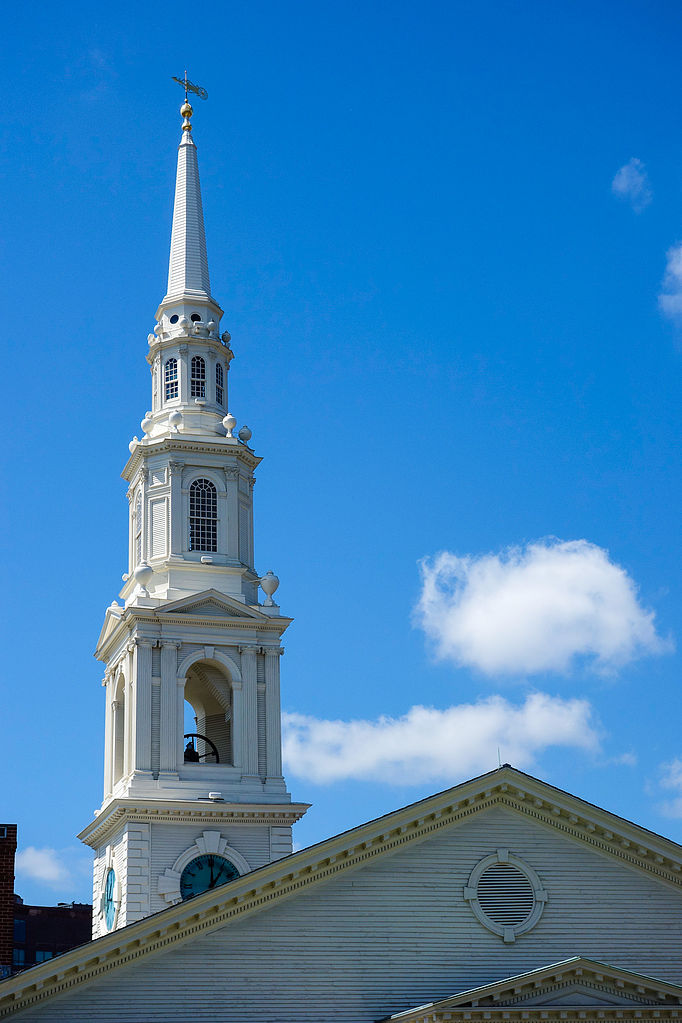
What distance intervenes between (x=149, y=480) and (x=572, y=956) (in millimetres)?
22962

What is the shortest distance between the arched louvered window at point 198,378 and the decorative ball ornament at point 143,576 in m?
7.23

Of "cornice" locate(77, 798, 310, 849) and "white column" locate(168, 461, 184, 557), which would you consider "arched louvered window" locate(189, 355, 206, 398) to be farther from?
"cornice" locate(77, 798, 310, 849)

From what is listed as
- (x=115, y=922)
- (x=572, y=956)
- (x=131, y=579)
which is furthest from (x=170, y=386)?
(x=572, y=956)

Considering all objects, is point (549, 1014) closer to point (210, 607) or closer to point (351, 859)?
point (351, 859)

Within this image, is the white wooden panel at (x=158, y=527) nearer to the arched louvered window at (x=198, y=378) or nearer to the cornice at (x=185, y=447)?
the cornice at (x=185, y=447)

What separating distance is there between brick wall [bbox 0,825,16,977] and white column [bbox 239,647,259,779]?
528 inches

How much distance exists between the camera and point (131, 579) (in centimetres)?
4759

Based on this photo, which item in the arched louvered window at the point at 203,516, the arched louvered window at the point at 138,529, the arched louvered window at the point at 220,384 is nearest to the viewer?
the arched louvered window at the point at 203,516

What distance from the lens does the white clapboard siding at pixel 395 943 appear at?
29734 mm

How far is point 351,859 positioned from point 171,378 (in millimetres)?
23404

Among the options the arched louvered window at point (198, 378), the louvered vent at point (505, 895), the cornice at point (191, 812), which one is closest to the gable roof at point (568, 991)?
the louvered vent at point (505, 895)

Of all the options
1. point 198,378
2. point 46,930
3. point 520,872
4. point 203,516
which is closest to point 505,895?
point 520,872

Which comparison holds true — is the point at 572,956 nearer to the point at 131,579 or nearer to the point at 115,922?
the point at 115,922

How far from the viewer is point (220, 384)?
2015 inches
